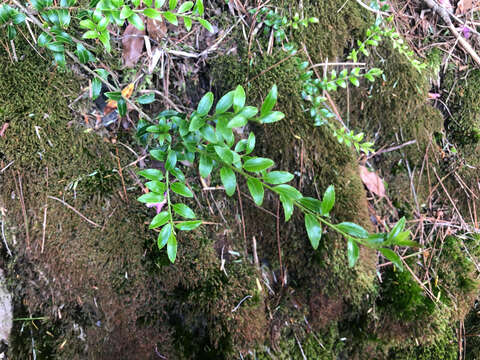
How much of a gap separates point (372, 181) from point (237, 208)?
1.17 metres

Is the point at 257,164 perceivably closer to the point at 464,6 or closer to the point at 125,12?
the point at 125,12

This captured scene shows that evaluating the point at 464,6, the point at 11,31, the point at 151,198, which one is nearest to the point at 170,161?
the point at 151,198

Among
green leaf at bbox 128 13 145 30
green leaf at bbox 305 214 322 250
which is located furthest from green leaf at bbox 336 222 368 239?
green leaf at bbox 128 13 145 30

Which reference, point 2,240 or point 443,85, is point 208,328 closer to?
point 2,240

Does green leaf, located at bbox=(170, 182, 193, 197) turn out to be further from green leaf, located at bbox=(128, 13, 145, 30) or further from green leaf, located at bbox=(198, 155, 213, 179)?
green leaf, located at bbox=(128, 13, 145, 30)

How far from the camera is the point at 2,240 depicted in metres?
2.05

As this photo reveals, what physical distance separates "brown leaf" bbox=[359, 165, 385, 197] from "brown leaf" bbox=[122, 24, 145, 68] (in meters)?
1.88

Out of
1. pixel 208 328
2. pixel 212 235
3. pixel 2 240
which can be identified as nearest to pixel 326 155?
pixel 212 235

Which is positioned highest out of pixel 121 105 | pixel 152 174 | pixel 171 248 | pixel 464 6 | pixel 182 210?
pixel 464 6

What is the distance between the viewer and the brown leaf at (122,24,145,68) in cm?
218

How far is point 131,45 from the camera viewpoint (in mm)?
2199

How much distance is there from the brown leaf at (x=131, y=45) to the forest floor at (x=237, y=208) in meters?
0.01

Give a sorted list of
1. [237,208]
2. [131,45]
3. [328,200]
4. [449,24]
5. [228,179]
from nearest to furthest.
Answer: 1. [328,200]
2. [228,179]
3. [131,45]
4. [237,208]
5. [449,24]

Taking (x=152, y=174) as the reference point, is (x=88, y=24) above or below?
above
